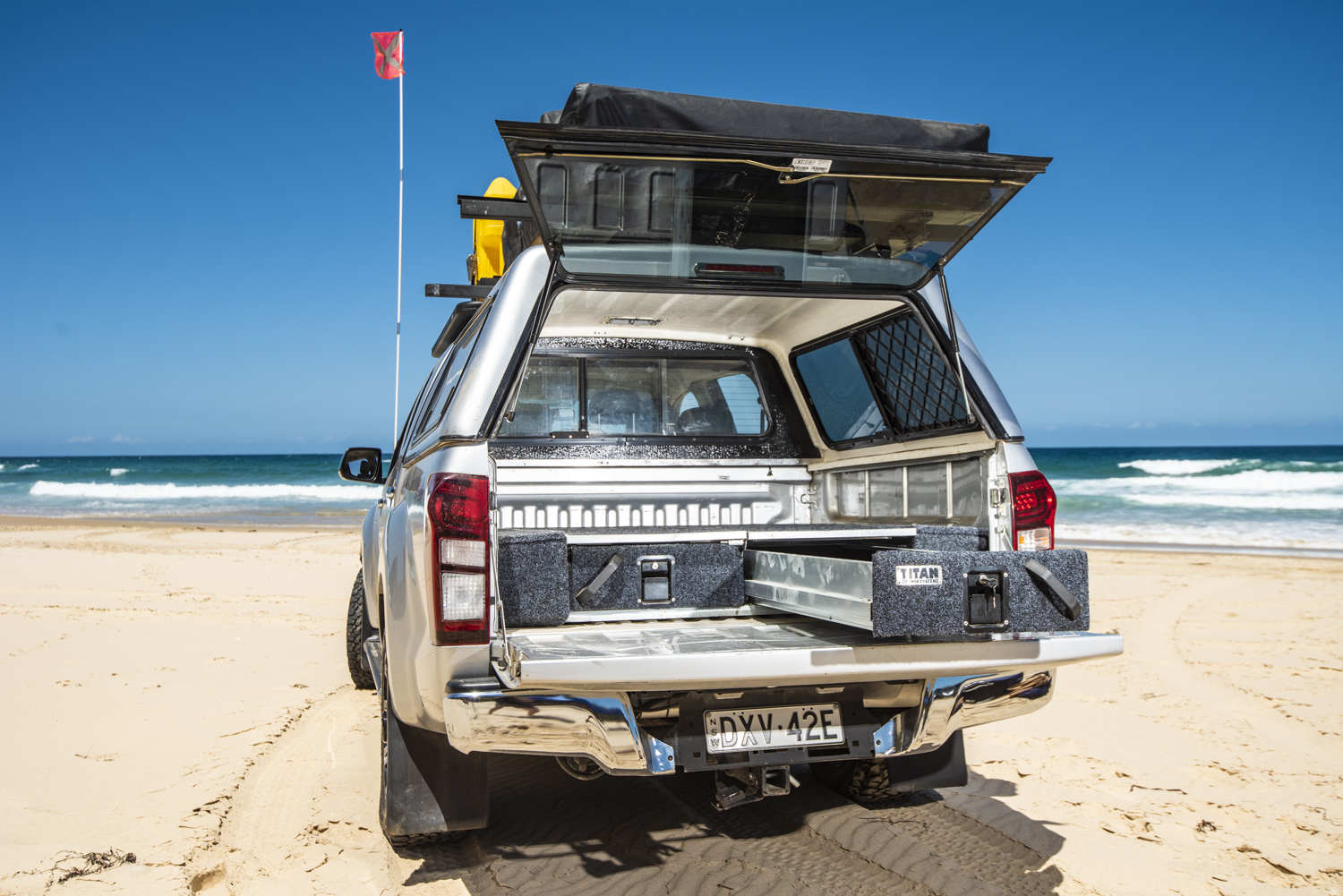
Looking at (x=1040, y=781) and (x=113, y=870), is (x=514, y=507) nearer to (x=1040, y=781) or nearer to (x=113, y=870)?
(x=113, y=870)

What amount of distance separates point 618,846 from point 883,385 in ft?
6.96

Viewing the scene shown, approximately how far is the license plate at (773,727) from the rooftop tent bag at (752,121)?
1.64m

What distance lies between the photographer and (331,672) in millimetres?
6219

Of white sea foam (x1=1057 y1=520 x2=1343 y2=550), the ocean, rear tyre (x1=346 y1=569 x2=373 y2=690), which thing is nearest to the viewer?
rear tyre (x1=346 y1=569 x2=373 y2=690)

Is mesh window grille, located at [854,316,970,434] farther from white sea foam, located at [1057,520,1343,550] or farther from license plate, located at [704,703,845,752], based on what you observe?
white sea foam, located at [1057,520,1343,550]

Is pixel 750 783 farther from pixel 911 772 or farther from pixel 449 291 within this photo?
pixel 449 291

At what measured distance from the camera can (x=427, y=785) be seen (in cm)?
302

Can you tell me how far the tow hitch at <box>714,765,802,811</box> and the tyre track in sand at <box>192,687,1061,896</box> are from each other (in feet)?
1.15

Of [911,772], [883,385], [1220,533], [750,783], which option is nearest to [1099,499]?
[1220,533]

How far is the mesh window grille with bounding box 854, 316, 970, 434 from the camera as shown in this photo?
11.5ft

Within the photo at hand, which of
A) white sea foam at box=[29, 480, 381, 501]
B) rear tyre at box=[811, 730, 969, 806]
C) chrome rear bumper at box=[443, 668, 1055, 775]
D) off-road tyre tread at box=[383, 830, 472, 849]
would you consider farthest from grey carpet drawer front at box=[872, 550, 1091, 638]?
white sea foam at box=[29, 480, 381, 501]

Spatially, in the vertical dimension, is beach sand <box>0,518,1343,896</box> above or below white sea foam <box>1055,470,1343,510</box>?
below

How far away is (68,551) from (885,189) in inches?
560

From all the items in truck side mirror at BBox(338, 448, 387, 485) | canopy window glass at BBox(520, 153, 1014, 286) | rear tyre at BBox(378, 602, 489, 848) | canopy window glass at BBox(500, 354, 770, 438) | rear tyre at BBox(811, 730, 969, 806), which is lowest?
rear tyre at BBox(811, 730, 969, 806)
